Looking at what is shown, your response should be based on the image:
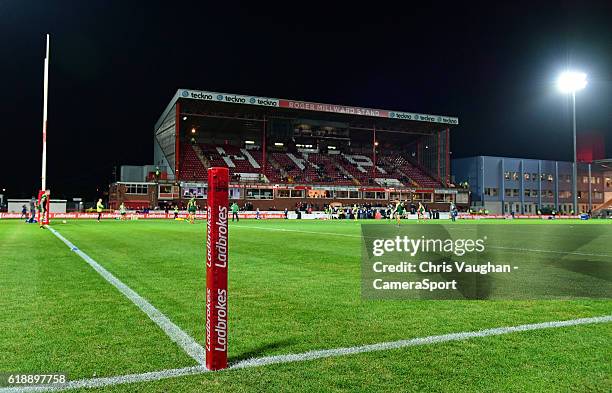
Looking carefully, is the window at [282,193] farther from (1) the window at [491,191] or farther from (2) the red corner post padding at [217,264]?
(2) the red corner post padding at [217,264]

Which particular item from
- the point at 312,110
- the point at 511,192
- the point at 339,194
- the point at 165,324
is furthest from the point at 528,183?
the point at 165,324

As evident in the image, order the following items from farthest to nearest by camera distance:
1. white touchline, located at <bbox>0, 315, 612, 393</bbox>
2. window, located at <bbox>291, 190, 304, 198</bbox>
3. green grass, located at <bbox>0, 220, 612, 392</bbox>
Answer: window, located at <bbox>291, 190, 304, 198</bbox> < green grass, located at <bbox>0, 220, 612, 392</bbox> < white touchline, located at <bbox>0, 315, 612, 393</bbox>

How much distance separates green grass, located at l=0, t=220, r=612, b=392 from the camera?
3.51 meters

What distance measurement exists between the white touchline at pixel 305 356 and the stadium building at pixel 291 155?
5594cm

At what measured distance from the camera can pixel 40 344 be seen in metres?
4.37

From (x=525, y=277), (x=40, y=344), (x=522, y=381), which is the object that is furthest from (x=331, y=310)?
(x=525, y=277)

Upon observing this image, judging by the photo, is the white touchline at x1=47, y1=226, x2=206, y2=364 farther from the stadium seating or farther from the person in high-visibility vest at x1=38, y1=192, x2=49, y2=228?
the stadium seating

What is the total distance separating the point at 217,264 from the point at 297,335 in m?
1.46

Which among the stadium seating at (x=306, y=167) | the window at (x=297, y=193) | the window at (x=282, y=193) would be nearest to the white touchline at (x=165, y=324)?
the stadium seating at (x=306, y=167)

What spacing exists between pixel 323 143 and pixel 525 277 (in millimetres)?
72327

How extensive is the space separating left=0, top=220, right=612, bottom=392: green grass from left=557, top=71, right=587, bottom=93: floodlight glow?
176 feet

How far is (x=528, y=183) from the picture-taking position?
8544 cm

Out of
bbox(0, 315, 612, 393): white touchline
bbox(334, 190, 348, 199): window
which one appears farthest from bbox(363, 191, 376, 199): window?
bbox(0, 315, 612, 393): white touchline

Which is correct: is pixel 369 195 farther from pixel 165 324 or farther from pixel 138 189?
pixel 165 324
